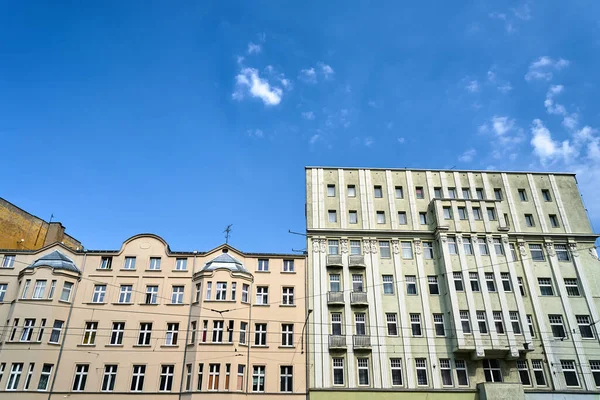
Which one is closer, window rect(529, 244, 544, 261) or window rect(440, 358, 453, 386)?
window rect(440, 358, 453, 386)

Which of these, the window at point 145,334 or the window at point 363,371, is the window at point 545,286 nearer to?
the window at point 363,371

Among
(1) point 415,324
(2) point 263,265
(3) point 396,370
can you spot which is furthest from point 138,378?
(1) point 415,324

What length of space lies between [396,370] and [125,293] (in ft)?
84.7

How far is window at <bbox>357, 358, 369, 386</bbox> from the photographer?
35406 millimetres

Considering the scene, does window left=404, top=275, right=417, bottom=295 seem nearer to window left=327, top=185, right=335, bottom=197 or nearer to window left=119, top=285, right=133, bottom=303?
window left=327, top=185, right=335, bottom=197

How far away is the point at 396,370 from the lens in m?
36.0

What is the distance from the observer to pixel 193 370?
3434 cm

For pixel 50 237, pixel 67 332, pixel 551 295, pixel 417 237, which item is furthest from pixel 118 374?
pixel 551 295

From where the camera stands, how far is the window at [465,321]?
121 feet

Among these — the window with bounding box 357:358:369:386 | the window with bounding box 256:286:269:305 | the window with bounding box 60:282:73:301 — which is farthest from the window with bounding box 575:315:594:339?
the window with bounding box 60:282:73:301

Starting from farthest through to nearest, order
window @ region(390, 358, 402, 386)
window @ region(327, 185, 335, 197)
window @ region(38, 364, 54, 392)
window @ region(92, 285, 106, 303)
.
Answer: window @ region(327, 185, 335, 197)
window @ region(92, 285, 106, 303)
window @ region(390, 358, 402, 386)
window @ region(38, 364, 54, 392)

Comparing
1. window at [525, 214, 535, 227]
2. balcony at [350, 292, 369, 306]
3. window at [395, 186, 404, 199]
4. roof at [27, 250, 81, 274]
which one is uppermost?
window at [395, 186, 404, 199]

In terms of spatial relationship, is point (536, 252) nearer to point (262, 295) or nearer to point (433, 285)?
point (433, 285)

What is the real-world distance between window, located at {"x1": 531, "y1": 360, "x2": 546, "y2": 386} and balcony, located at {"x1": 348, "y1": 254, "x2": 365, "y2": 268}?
1718 centimetres
